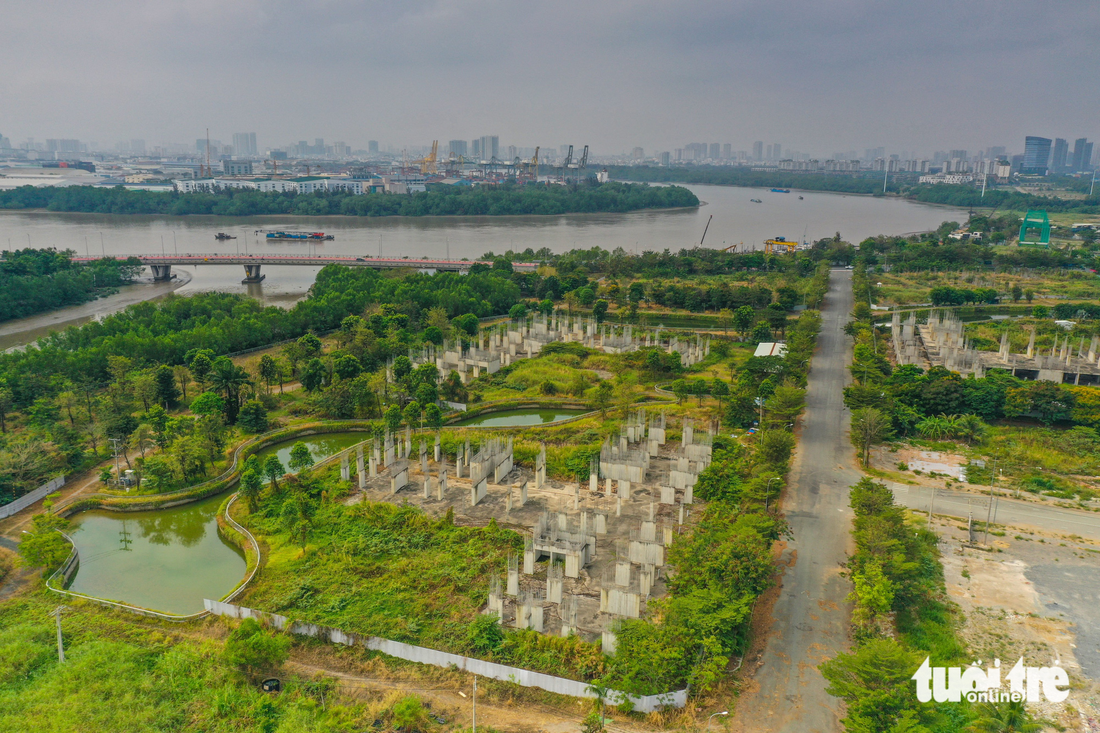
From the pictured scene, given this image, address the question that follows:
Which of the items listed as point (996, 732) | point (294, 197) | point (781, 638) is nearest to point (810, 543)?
point (781, 638)

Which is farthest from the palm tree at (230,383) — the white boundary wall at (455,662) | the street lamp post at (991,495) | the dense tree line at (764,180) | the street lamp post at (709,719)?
the dense tree line at (764,180)

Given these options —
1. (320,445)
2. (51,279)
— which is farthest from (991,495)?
(51,279)

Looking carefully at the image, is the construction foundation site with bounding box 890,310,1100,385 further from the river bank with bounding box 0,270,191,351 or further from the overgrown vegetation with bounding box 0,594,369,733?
the river bank with bounding box 0,270,191,351

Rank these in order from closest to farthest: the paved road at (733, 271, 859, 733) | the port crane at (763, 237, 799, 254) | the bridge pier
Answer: the paved road at (733, 271, 859, 733)
the bridge pier
the port crane at (763, 237, 799, 254)

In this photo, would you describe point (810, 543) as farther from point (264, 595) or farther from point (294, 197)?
point (294, 197)

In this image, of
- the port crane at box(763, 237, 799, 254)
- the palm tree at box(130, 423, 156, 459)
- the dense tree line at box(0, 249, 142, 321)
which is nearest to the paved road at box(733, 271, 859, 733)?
the palm tree at box(130, 423, 156, 459)

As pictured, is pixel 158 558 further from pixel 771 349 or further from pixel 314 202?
pixel 314 202

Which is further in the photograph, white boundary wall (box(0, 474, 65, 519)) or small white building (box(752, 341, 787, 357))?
small white building (box(752, 341, 787, 357))
